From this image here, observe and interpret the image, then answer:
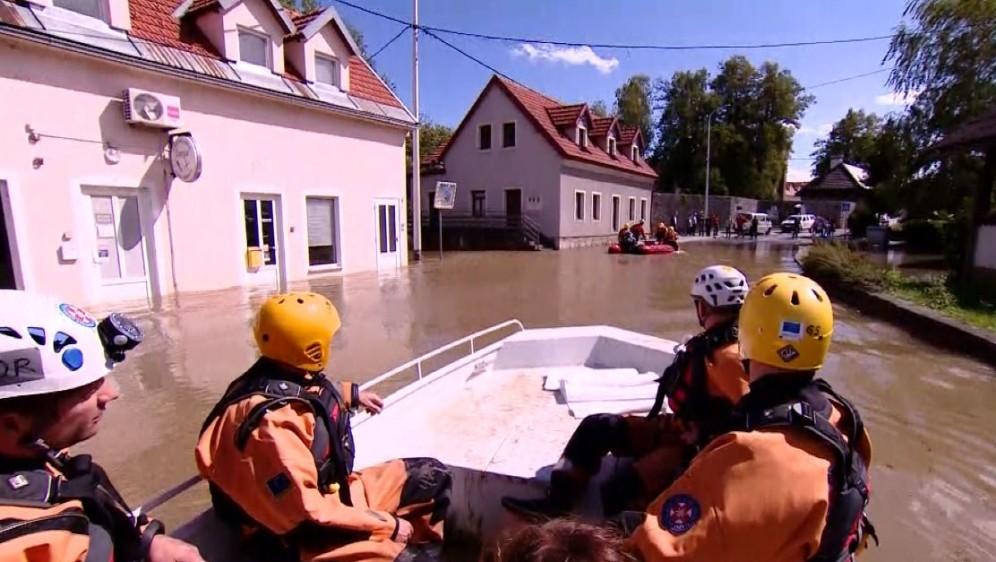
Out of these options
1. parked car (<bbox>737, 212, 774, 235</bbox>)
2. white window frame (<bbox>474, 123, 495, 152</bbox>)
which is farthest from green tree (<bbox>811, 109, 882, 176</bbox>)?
white window frame (<bbox>474, 123, 495, 152</bbox>)

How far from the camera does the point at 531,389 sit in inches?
165

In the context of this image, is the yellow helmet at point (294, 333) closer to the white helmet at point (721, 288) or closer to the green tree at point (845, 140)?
the white helmet at point (721, 288)

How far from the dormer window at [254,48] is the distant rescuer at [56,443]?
12932mm

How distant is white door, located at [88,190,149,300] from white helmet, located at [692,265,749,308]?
10.7m

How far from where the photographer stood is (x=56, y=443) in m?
1.37

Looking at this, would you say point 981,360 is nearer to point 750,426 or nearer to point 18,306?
point 750,426

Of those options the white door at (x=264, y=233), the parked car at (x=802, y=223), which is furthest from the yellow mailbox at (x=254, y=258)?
the parked car at (x=802, y=223)

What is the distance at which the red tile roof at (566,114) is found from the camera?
25.4 metres

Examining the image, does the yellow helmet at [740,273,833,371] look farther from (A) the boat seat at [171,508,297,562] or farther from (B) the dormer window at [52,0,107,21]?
(B) the dormer window at [52,0,107,21]

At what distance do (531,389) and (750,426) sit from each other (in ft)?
9.14

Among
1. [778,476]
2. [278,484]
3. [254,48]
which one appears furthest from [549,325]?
[254,48]

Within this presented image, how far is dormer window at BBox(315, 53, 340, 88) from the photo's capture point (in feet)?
46.7

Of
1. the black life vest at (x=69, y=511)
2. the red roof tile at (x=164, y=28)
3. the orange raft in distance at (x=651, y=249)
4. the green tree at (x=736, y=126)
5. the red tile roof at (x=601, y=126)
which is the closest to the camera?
the black life vest at (x=69, y=511)

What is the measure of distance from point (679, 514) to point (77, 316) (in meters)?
1.64
